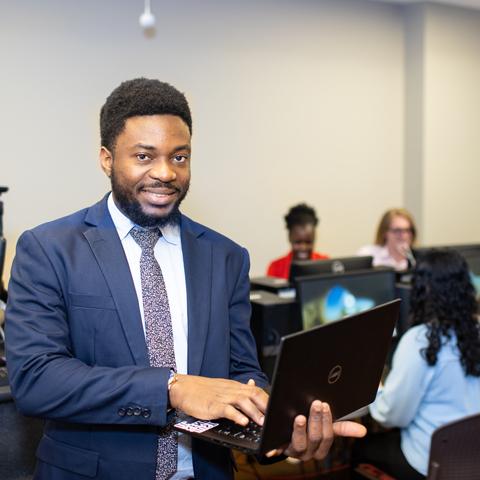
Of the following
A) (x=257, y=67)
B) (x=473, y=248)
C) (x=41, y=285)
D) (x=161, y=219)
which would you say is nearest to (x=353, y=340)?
(x=161, y=219)

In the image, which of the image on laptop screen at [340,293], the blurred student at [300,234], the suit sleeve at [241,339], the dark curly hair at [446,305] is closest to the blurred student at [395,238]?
the blurred student at [300,234]

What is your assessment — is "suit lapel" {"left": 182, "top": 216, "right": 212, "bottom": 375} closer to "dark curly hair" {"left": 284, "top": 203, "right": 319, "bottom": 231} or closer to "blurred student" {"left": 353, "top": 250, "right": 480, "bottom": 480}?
"blurred student" {"left": 353, "top": 250, "right": 480, "bottom": 480}

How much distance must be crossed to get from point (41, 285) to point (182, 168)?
33cm

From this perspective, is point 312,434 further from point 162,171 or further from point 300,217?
point 300,217

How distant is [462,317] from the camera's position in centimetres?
219

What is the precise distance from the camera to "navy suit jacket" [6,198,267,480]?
3.50ft

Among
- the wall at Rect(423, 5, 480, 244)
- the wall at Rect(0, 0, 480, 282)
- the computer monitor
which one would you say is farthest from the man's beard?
the wall at Rect(423, 5, 480, 244)

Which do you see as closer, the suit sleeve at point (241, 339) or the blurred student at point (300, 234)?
the suit sleeve at point (241, 339)

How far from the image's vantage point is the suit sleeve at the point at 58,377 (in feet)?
3.47

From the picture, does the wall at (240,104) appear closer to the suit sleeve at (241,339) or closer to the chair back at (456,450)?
the suit sleeve at (241,339)

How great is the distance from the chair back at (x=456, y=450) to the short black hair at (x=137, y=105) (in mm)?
1000

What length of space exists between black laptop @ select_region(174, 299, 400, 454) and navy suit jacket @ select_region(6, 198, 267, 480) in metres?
0.11

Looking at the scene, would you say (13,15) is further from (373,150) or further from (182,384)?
(182,384)

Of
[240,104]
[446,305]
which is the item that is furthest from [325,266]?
[240,104]
